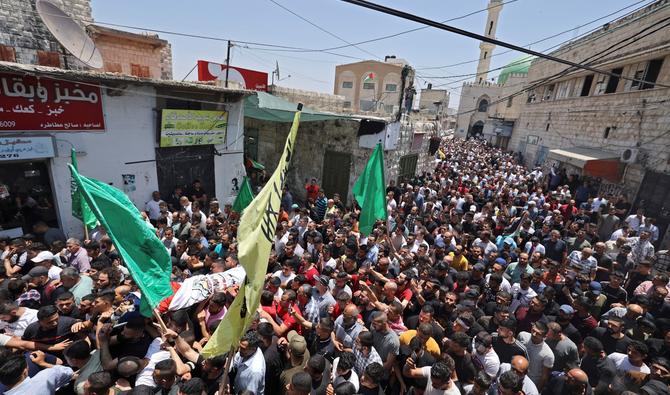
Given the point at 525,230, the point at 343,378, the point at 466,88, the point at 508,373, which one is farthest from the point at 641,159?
the point at 466,88

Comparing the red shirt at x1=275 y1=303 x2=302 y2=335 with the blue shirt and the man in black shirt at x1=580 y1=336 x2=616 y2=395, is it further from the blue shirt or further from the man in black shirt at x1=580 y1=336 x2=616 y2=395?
the man in black shirt at x1=580 y1=336 x2=616 y2=395

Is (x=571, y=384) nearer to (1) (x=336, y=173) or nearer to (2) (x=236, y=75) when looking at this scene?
(1) (x=336, y=173)

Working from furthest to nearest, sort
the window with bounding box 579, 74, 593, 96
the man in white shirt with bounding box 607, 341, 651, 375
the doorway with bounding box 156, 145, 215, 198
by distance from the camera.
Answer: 1. the window with bounding box 579, 74, 593, 96
2. the doorway with bounding box 156, 145, 215, 198
3. the man in white shirt with bounding box 607, 341, 651, 375

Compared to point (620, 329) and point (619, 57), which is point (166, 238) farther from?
point (619, 57)

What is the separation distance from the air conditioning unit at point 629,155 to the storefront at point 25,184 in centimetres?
1758

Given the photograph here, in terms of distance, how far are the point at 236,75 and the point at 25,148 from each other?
983 cm

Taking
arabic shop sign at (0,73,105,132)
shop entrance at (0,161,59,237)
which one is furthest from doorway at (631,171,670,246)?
shop entrance at (0,161,59,237)

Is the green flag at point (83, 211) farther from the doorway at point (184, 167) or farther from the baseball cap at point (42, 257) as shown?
the doorway at point (184, 167)

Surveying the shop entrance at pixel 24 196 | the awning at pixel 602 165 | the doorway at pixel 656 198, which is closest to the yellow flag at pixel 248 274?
the shop entrance at pixel 24 196

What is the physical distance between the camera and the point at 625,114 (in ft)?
41.8

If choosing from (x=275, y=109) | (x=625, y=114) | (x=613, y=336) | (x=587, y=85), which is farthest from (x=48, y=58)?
(x=587, y=85)

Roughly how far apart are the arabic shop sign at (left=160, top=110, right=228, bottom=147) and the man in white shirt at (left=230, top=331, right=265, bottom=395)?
23.5ft

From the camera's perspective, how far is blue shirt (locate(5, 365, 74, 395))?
102 inches

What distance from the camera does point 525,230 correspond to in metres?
8.02
